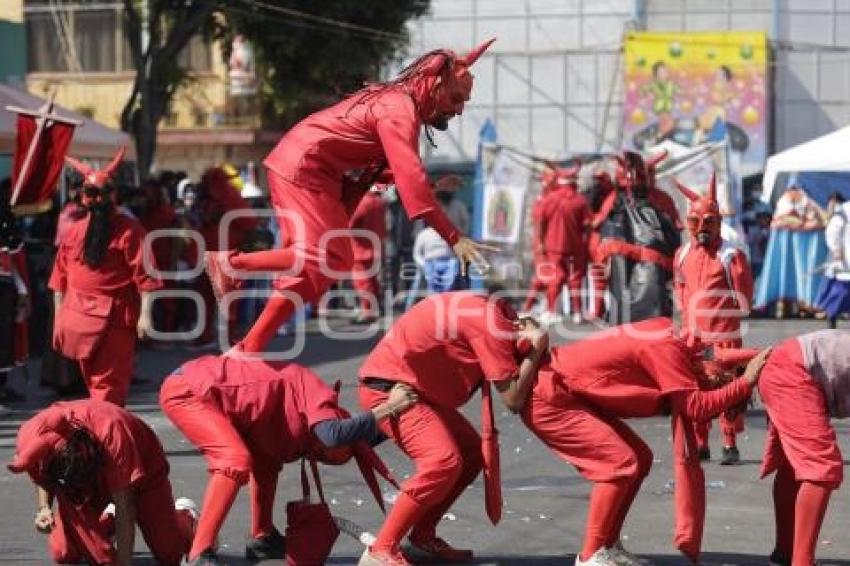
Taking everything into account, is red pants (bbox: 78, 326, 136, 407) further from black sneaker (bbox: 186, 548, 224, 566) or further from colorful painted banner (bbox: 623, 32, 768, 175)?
colorful painted banner (bbox: 623, 32, 768, 175)

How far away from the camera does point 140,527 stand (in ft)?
26.4

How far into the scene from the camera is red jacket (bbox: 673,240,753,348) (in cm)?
1168

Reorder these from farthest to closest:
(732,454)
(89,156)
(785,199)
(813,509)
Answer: (785,199) < (89,156) < (732,454) < (813,509)

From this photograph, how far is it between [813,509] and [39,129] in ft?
35.0

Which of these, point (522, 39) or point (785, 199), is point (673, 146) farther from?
point (522, 39)

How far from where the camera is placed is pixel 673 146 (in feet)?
79.0

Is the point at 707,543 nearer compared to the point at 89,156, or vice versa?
the point at 707,543

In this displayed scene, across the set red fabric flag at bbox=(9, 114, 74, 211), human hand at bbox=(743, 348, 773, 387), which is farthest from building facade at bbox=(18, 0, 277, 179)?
human hand at bbox=(743, 348, 773, 387)

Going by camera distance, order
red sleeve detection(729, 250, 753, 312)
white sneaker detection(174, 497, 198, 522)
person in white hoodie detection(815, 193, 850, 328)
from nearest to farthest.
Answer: white sneaker detection(174, 497, 198, 522), red sleeve detection(729, 250, 753, 312), person in white hoodie detection(815, 193, 850, 328)

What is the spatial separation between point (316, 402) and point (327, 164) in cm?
139

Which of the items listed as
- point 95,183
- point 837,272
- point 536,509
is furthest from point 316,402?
point 837,272

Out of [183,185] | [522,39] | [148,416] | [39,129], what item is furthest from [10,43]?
[522,39]

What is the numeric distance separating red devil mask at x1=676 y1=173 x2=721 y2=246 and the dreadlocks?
4971mm

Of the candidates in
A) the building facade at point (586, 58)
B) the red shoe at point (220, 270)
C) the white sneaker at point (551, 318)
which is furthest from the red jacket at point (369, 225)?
the red shoe at point (220, 270)
